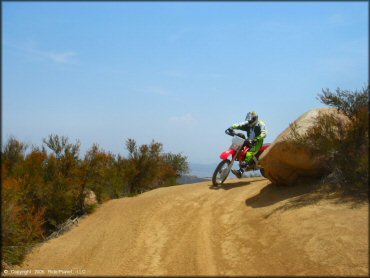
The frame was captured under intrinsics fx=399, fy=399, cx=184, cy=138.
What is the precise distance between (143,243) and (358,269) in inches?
166

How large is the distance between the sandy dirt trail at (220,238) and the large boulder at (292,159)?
401mm

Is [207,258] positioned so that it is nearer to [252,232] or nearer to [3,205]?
[252,232]

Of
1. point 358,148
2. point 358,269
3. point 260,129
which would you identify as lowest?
point 358,269

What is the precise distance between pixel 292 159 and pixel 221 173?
321 cm

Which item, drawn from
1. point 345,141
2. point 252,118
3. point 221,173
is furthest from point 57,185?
point 345,141

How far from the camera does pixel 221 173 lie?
39.1 ft

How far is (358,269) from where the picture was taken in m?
5.42

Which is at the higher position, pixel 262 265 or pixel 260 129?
pixel 260 129

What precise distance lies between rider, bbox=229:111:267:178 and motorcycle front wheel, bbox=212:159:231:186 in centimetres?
24

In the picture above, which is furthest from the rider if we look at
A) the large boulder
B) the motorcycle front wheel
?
the large boulder

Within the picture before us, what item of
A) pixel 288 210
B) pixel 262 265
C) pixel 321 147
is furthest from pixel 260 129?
pixel 262 265

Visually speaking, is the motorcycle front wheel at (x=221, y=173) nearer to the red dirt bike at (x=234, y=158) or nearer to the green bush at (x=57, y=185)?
the red dirt bike at (x=234, y=158)

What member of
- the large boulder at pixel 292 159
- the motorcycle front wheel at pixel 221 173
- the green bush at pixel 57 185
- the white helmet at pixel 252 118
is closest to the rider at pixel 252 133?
the white helmet at pixel 252 118

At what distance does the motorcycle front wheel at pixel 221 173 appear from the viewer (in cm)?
1173
